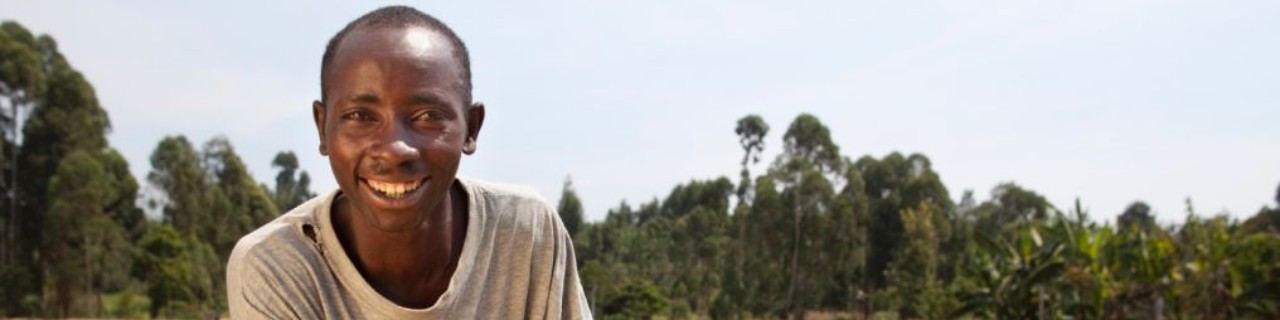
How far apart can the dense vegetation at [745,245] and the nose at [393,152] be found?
65.8 feet

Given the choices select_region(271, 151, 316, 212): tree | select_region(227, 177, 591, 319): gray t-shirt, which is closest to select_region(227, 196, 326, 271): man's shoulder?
select_region(227, 177, 591, 319): gray t-shirt

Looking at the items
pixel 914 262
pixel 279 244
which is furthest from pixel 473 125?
pixel 914 262

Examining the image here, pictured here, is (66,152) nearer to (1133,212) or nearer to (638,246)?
(638,246)

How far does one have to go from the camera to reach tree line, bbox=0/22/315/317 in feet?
88.2

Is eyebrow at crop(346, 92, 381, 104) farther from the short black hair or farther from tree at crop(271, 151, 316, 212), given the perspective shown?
tree at crop(271, 151, 316, 212)

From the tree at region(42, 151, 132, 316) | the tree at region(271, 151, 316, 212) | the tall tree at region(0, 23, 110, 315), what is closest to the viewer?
the tree at region(42, 151, 132, 316)

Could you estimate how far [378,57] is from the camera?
148 cm

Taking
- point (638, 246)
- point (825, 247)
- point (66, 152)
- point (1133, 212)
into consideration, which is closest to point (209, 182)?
point (66, 152)

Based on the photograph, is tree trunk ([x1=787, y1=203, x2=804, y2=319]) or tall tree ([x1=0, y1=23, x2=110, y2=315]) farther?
tree trunk ([x1=787, y1=203, x2=804, y2=319])

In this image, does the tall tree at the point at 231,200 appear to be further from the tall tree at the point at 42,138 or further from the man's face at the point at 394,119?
the man's face at the point at 394,119

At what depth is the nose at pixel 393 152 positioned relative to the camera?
1453mm

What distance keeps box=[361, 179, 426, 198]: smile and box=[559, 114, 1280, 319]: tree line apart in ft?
65.8

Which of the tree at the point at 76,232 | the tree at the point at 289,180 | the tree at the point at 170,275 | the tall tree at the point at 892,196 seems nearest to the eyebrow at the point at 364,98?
the tree at the point at 170,275

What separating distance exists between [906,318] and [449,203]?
92.1ft
